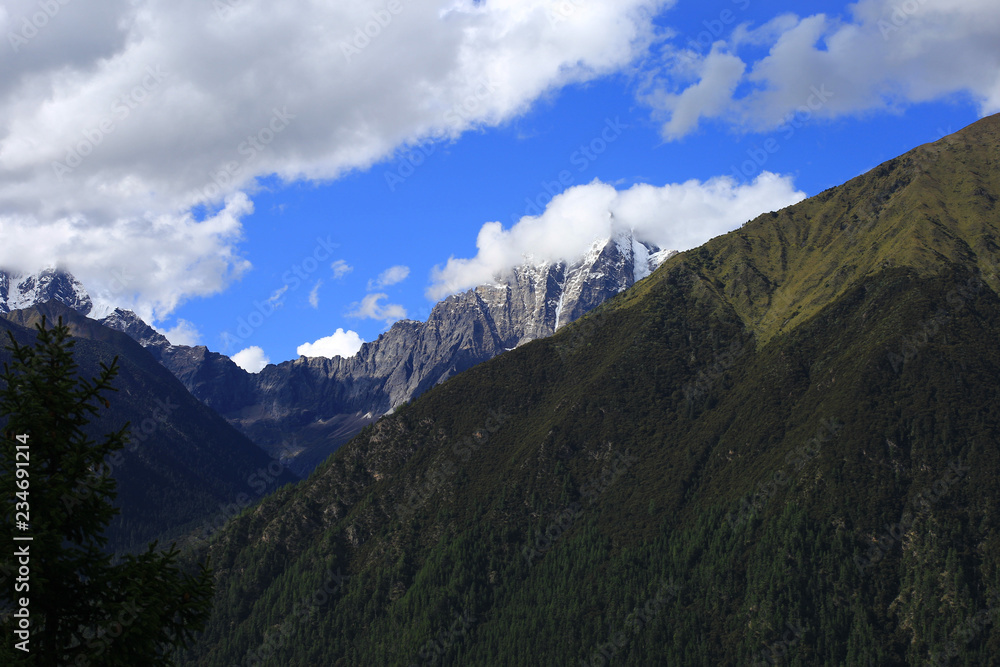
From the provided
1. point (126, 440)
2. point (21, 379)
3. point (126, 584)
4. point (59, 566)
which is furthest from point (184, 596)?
point (21, 379)

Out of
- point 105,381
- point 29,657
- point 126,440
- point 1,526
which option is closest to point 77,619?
point 29,657

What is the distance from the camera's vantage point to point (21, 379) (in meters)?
30.3

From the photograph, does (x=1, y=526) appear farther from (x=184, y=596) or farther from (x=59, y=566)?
(x=184, y=596)

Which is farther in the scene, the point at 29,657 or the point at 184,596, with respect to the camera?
the point at 184,596

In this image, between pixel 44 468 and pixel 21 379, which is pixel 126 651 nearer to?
pixel 44 468

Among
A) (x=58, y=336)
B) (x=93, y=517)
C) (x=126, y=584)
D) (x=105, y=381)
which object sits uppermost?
(x=58, y=336)

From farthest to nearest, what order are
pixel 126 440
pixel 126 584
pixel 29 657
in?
pixel 126 440, pixel 126 584, pixel 29 657

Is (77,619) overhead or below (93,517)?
below

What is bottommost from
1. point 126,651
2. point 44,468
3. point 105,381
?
point 126,651

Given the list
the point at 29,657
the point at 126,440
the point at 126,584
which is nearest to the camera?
the point at 29,657

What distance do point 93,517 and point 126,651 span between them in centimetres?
507

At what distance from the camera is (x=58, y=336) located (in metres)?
31.6

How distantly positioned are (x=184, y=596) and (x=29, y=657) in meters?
5.24

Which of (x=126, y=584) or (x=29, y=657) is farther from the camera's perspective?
(x=126, y=584)
